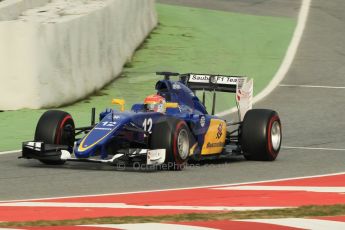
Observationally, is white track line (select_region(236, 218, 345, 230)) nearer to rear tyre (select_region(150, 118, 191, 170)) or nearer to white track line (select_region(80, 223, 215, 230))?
white track line (select_region(80, 223, 215, 230))

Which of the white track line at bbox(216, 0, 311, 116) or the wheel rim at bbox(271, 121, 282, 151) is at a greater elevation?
the white track line at bbox(216, 0, 311, 116)

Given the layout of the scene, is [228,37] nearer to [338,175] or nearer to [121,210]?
[338,175]

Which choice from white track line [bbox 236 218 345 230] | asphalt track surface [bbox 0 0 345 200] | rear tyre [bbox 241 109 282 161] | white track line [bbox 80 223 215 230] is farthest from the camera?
rear tyre [bbox 241 109 282 161]

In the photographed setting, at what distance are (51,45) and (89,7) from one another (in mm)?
2819

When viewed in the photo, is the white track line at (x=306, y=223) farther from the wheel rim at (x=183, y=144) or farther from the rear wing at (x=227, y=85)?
the rear wing at (x=227, y=85)

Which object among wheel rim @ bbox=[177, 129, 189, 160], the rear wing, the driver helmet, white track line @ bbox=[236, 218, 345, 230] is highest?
the rear wing

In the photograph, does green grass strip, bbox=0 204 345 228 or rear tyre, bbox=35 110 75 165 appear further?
rear tyre, bbox=35 110 75 165

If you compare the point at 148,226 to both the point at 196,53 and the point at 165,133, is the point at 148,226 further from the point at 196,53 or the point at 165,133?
the point at 196,53

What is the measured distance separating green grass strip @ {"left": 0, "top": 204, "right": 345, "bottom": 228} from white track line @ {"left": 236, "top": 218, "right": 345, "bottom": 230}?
161mm

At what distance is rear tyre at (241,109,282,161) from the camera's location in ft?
45.8

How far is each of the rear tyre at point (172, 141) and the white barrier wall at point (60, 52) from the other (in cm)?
591

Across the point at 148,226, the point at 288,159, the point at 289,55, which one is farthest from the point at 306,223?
the point at 289,55

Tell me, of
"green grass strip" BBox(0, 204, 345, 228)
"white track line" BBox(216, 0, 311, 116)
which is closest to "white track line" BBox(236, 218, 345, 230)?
"green grass strip" BBox(0, 204, 345, 228)

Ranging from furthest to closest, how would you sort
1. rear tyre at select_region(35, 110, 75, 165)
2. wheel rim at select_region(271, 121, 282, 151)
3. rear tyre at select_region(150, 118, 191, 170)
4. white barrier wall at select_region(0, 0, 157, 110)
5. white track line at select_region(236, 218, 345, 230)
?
white barrier wall at select_region(0, 0, 157, 110)
wheel rim at select_region(271, 121, 282, 151)
rear tyre at select_region(35, 110, 75, 165)
rear tyre at select_region(150, 118, 191, 170)
white track line at select_region(236, 218, 345, 230)
